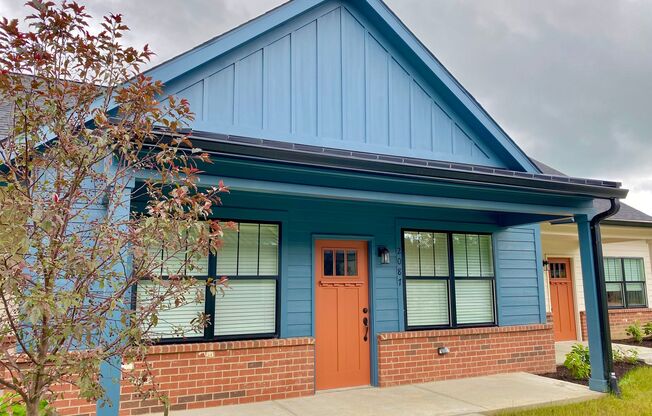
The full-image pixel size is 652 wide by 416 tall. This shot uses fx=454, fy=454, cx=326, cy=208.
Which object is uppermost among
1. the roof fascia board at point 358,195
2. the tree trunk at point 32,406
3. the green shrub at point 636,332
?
the roof fascia board at point 358,195

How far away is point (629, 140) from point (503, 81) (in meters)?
7.77

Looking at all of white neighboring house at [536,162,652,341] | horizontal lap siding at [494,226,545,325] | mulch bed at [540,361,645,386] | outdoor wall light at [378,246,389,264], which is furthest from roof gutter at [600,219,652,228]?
outdoor wall light at [378,246,389,264]

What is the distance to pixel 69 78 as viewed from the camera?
2754 mm

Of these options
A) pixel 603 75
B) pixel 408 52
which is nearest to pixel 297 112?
pixel 408 52

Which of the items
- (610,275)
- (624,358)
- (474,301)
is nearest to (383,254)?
(474,301)

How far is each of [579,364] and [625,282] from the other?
25.4ft

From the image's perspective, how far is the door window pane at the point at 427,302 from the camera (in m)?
7.45

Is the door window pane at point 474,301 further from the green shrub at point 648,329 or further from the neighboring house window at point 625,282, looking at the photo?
the green shrub at point 648,329

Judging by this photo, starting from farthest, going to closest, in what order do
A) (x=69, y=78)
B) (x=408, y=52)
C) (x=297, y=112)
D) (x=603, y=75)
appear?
(x=603, y=75)
(x=408, y=52)
(x=297, y=112)
(x=69, y=78)

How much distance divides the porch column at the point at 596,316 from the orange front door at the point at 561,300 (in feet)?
19.2

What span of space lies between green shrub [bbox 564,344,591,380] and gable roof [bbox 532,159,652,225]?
4.45 m

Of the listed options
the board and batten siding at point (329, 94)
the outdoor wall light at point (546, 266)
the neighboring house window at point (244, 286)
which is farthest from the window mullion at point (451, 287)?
the outdoor wall light at point (546, 266)

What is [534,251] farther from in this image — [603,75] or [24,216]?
[603,75]

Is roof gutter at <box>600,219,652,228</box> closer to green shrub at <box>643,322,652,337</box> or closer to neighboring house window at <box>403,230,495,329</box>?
green shrub at <box>643,322,652,337</box>
